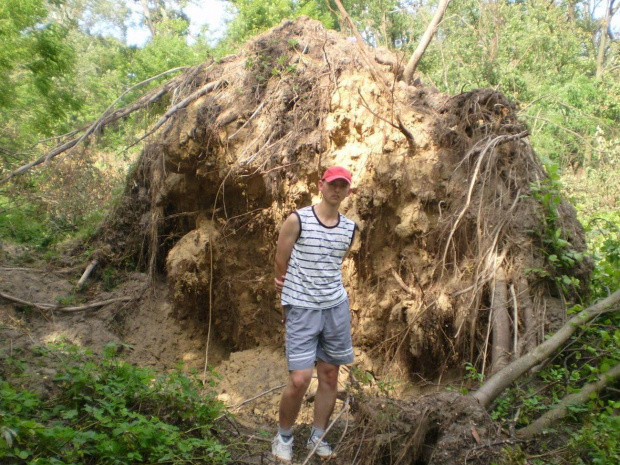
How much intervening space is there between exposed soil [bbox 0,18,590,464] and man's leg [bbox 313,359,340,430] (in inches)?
9.0

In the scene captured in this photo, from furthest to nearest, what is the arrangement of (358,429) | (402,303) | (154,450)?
(402,303)
(358,429)
(154,450)

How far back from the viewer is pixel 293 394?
364cm

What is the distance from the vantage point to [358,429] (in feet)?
11.8

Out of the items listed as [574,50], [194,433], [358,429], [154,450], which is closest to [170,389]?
[194,433]

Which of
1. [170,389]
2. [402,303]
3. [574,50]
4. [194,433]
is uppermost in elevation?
[574,50]

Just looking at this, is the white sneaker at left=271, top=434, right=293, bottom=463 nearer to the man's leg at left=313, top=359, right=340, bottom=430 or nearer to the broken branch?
the man's leg at left=313, top=359, right=340, bottom=430

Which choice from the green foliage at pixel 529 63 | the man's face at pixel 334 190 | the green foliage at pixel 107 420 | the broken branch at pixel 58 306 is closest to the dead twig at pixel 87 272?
the broken branch at pixel 58 306

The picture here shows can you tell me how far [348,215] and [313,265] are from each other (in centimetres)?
195

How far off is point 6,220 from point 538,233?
774 centimetres

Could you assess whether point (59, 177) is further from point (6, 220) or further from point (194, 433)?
point (194, 433)

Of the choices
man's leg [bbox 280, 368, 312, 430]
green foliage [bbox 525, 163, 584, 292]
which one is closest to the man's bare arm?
man's leg [bbox 280, 368, 312, 430]

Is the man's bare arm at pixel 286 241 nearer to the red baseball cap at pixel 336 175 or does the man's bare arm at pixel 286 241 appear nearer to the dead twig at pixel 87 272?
the red baseball cap at pixel 336 175

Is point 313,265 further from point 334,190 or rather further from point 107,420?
point 107,420

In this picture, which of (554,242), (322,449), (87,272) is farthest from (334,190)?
(87,272)
